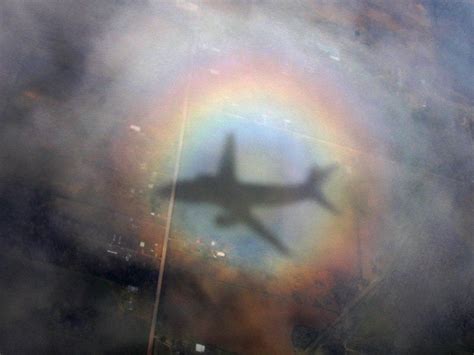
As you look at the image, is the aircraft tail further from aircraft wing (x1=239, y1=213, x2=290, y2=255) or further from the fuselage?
aircraft wing (x1=239, y1=213, x2=290, y2=255)

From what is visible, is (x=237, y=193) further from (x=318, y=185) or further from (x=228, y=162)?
(x=318, y=185)

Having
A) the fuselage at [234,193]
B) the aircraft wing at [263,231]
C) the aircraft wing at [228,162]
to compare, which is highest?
the aircraft wing at [228,162]

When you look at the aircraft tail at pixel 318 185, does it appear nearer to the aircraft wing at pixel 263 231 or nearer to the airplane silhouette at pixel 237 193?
the airplane silhouette at pixel 237 193

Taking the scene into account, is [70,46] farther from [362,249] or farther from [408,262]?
[408,262]

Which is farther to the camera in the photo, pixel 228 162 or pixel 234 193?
pixel 228 162

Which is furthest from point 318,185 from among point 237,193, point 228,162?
point 228,162

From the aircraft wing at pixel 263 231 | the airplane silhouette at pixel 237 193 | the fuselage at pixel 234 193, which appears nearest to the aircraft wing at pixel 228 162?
the airplane silhouette at pixel 237 193

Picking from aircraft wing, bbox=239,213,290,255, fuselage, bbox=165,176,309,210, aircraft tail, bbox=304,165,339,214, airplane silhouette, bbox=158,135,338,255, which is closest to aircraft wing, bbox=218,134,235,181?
airplane silhouette, bbox=158,135,338,255
